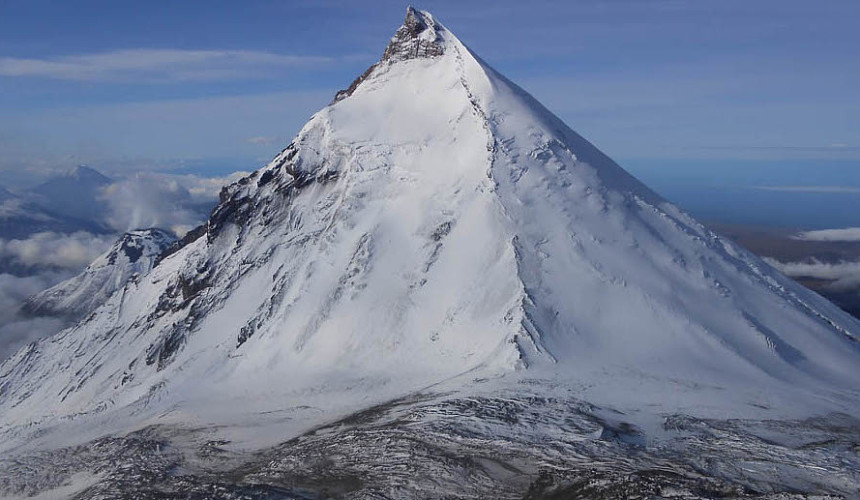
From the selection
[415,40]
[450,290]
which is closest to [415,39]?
[415,40]

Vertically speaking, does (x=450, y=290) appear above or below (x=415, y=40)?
below

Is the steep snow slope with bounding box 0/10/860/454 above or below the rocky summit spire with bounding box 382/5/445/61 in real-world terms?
below

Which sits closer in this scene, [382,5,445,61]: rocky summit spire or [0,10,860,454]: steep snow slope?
[0,10,860,454]: steep snow slope

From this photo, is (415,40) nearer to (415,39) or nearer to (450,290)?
(415,39)

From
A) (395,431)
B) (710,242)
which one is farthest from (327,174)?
(395,431)

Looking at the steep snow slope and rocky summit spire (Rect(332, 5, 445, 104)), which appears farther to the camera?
rocky summit spire (Rect(332, 5, 445, 104))

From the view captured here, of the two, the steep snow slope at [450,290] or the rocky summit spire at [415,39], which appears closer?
the steep snow slope at [450,290]

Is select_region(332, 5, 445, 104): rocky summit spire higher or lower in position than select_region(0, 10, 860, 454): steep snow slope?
higher

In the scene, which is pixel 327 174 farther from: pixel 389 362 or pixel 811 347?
pixel 811 347
